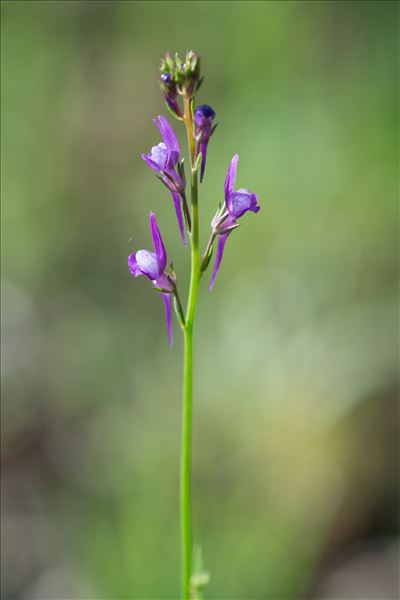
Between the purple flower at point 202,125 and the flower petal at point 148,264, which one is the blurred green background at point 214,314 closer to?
the flower petal at point 148,264

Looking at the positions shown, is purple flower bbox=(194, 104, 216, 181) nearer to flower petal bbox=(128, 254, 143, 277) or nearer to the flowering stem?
the flowering stem

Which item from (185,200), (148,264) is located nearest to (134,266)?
(148,264)

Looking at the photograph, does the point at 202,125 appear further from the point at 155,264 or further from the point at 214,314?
the point at 214,314

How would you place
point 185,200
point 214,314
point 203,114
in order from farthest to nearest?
point 214,314 < point 185,200 < point 203,114

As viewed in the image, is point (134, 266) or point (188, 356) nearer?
point (188, 356)

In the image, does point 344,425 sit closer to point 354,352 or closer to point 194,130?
point 354,352

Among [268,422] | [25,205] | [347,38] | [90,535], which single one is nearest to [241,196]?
[90,535]

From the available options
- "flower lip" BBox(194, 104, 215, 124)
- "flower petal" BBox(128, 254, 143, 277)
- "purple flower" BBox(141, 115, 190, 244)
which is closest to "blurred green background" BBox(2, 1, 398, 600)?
"flower petal" BBox(128, 254, 143, 277)

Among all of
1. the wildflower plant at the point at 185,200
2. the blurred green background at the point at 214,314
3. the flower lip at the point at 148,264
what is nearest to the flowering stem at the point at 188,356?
the wildflower plant at the point at 185,200
